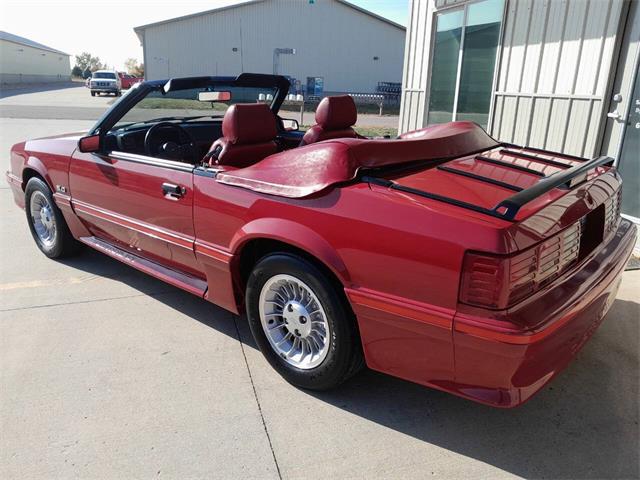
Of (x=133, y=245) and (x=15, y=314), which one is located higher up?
(x=133, y=245)

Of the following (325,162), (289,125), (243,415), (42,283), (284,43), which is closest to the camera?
(325,162)

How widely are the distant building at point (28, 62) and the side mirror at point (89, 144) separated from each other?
5933 centimetres

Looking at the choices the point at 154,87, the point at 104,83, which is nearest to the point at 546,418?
the point at 154,87

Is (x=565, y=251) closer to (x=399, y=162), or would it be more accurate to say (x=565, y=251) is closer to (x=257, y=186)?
(x=399, y=162)

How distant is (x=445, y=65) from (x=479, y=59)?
0.91 m

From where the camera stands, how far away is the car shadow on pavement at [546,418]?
2.23 meters

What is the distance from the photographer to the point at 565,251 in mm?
2285

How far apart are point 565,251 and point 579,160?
1.19m

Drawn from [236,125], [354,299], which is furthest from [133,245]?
[354,299]

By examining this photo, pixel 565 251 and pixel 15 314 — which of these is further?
pixel 15 314

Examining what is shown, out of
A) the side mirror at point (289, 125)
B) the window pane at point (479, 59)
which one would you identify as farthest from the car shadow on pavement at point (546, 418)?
the window pane at point (479, 59)

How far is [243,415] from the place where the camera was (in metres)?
2.53

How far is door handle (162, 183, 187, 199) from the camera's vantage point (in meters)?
3.05

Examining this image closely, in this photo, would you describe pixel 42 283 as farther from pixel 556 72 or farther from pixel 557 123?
pixel 556 72
